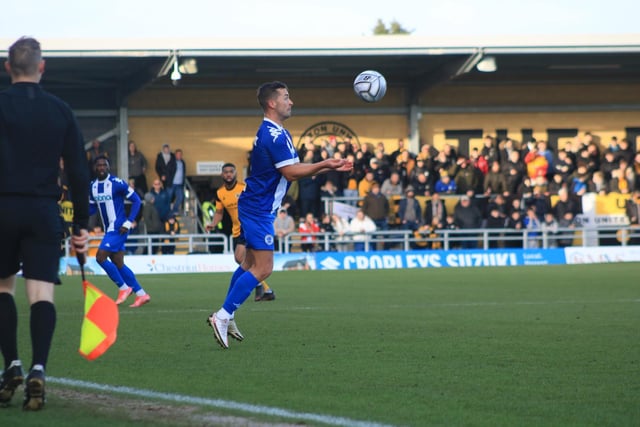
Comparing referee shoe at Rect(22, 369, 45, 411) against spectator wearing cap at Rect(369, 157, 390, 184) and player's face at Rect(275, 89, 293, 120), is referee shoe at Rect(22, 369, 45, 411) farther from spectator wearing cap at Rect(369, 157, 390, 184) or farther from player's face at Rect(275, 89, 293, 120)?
spectator wearing cap at Rect(369, 157, 390, 184)

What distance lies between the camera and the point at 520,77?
120 ft

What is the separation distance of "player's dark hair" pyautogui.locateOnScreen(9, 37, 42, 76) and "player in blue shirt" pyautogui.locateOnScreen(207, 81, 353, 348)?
342 centimetres

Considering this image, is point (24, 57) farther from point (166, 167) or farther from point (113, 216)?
point (166, 167)

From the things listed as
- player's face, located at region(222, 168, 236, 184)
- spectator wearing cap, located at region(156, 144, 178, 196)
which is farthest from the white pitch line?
spectator wearing cap, located at region(156, 144, 178, 196)

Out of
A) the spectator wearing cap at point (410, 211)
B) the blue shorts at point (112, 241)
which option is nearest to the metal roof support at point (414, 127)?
the spectator wearing cap at point (410, 211)

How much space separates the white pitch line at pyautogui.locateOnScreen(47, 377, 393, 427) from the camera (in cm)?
556

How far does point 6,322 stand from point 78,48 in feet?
82.1

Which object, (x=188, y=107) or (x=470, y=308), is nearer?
(x=470, y=308)

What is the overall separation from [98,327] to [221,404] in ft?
3.06

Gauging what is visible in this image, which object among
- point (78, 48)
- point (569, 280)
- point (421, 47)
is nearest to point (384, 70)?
point (421, 47)

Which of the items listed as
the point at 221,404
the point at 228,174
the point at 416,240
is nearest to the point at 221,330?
the point at 221,404

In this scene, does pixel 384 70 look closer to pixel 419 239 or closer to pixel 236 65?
pixel 236 65

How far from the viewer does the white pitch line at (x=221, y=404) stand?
556cm

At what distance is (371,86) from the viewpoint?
16.8 metres
